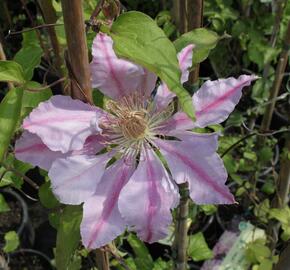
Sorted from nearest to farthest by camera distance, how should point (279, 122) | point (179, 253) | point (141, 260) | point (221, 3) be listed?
point (179, 253) → point (141, 260) → point (221, 3) → point (279, 122)

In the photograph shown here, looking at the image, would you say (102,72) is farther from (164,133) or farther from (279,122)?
(279,122)

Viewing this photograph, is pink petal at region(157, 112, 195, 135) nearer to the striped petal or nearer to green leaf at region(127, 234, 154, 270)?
the striped petal

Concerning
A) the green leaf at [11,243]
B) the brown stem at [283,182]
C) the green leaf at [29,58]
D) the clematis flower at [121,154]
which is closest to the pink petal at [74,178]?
the clematis flower at [121,154]

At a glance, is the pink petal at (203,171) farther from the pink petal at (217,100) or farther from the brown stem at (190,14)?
the brown stem at (190,14)

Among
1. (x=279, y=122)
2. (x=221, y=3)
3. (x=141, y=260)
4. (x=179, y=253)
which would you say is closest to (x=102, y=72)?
(x=179, y=253)

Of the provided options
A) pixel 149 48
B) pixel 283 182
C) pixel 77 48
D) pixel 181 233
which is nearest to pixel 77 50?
pixel 77 48

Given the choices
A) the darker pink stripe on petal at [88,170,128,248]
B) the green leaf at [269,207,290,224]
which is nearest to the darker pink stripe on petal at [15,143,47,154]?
the darker pink stripe on petal at [88,170,128,248]
